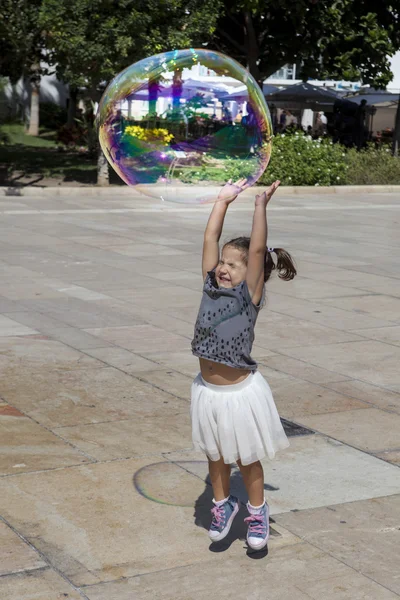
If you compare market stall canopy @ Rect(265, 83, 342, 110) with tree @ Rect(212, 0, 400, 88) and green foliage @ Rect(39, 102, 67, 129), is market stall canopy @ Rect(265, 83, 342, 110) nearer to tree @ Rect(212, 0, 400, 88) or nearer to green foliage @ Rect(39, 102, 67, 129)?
tree @ Rect(212, 0, 400, 88)

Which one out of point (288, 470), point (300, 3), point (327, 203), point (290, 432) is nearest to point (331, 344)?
point (290, 432)

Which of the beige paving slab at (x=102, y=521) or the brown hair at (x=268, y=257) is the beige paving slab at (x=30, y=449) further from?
the brown hair at (x=268, y=257)

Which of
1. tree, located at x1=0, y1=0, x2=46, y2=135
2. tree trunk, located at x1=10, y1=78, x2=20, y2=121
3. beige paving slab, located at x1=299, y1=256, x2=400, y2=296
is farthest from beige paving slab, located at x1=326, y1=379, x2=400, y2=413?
tree trunk, located at x1=10, y1=78, x2=20, y2=121

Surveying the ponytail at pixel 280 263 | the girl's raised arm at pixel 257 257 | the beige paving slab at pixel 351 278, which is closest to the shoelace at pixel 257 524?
the girl's raised arm at pixel 257 257

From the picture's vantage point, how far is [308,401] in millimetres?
6617

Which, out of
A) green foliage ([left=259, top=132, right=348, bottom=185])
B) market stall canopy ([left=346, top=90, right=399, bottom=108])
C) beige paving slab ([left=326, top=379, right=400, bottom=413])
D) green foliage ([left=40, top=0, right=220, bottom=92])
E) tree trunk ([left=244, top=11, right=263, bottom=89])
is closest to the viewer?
beige paving slab ([left=326, top=379, right=400, bottom=413])

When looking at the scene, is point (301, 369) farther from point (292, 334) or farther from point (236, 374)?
point (236, 374)

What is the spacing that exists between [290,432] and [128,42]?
51.9 ft

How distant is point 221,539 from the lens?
429 cm

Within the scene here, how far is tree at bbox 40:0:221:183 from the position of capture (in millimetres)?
20344

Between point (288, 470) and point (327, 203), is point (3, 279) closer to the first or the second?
point (288, 470)

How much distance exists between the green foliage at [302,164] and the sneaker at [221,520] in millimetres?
19812

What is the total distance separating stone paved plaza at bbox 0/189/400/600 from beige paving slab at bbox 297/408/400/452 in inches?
0.6

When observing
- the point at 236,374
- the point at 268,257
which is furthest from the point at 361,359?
the point at 236,374
